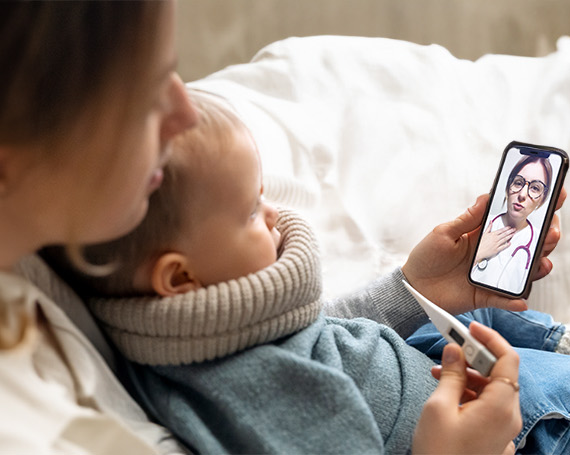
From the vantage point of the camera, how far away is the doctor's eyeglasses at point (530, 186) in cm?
94

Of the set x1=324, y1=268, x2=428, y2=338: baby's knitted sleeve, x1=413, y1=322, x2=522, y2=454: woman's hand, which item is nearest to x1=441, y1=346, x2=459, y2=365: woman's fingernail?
x1=413, y1=322, x2=522, y2=454: woman's hand

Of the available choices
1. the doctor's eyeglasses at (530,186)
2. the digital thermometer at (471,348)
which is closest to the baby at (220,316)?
the digital thermometer at (471,348)

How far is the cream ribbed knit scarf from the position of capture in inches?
26.6

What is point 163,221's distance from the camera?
26.6 inches

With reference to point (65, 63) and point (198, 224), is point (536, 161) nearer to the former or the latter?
point (198, 224)

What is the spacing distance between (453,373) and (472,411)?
0.04 m

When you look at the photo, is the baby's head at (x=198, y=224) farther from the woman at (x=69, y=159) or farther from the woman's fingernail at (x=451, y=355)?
the woman's fingernail at (x=451, y=355)

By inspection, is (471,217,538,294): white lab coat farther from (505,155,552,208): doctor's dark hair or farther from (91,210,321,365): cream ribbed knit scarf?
(91,210,321,365): cream ribbed knit scarf

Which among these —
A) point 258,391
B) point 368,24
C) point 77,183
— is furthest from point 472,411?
point 368,24

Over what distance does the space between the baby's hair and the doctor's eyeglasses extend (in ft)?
1.44

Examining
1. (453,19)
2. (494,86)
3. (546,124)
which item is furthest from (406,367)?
(453,19)

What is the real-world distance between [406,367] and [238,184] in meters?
0.30

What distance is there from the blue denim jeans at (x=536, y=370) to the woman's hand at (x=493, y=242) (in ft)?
0.36

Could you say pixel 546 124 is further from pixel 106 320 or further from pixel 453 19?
pixel 106 320
